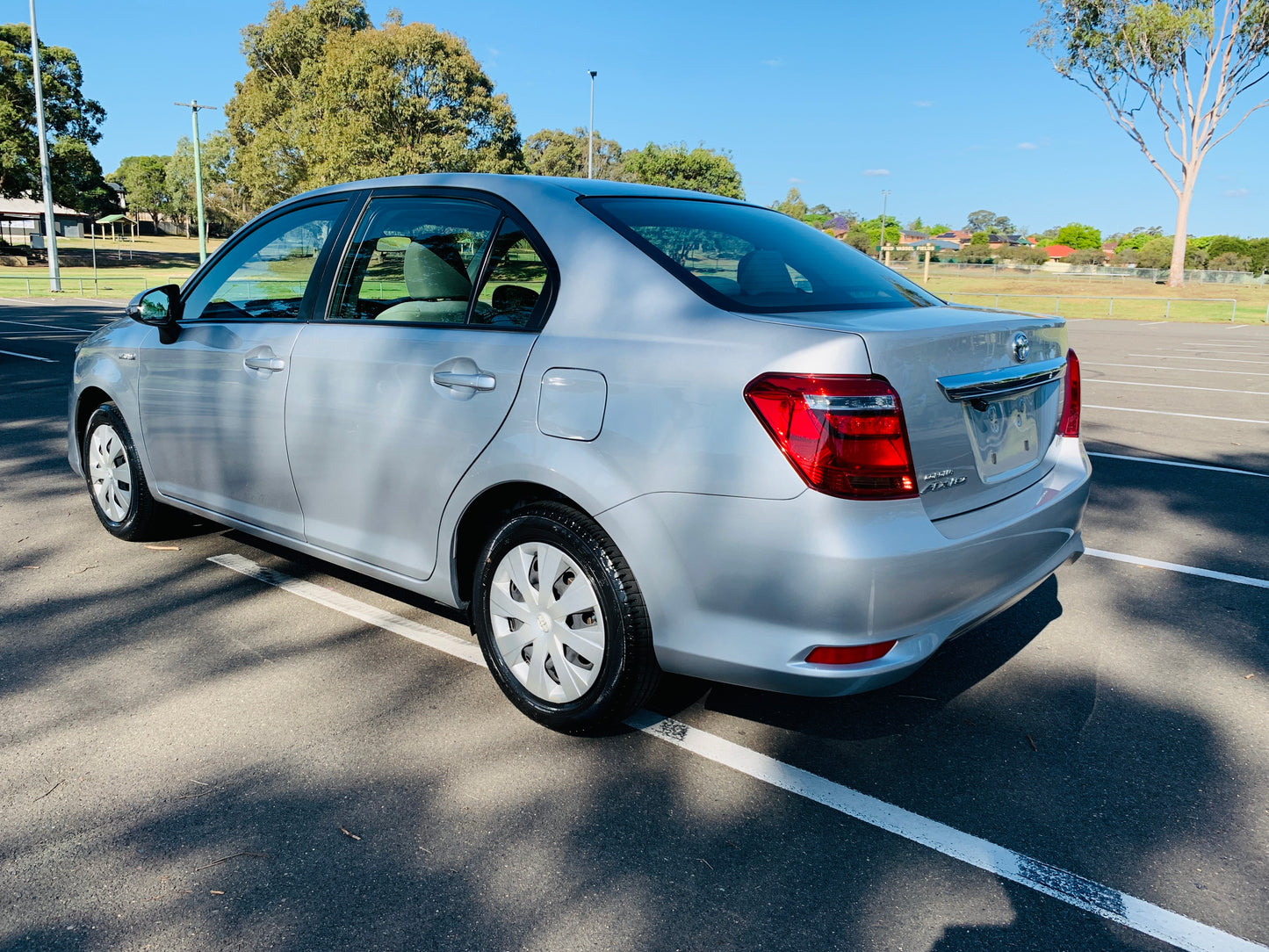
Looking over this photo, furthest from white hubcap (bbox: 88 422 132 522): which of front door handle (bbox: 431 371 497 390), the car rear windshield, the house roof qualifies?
the house roof

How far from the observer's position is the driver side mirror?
4.37m

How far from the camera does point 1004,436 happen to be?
296 centimetres

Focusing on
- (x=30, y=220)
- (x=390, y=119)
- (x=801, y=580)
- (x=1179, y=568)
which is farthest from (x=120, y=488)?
(x=30, y=220)

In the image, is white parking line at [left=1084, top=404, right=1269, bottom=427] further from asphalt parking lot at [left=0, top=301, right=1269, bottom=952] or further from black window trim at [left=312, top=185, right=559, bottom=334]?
black window trim at [left=312, top=185, right=559, bottom=334]

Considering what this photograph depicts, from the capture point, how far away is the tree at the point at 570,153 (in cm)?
9481

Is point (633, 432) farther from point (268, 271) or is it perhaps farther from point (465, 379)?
point (268, 271)

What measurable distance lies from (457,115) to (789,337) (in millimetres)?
45390

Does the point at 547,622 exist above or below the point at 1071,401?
below

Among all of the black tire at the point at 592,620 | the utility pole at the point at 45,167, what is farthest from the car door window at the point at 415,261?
the utility pole at the point at 45,167

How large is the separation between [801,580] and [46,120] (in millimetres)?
65844

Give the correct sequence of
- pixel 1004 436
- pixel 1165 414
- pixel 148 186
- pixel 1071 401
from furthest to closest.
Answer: pixel 148 186 → pixel 1165 414 → pixel 1071 401 → pixel 1004 436

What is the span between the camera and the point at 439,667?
3.64 m

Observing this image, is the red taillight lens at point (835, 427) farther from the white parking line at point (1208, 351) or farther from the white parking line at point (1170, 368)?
the white parking line at point (1208, 351)

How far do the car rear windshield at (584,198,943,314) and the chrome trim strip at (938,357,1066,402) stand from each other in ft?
1.49
